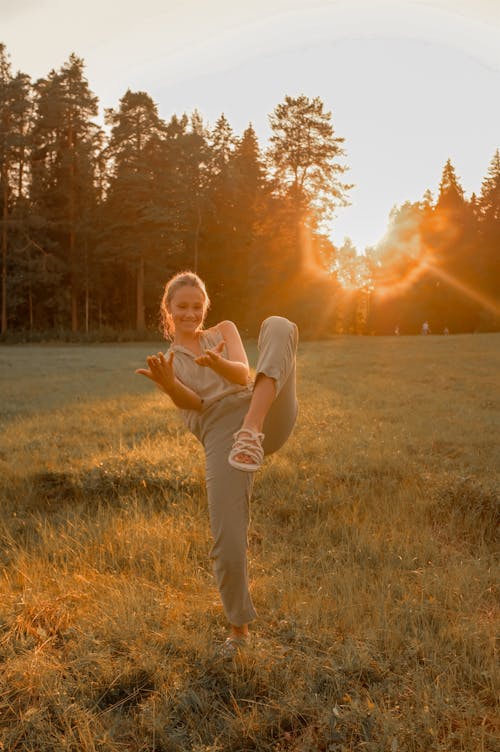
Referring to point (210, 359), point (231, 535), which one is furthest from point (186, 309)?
point (231, 535)

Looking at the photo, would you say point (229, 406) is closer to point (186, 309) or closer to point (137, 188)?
point (186, 309)

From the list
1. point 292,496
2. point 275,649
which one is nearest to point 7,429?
point 292,496

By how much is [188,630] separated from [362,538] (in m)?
1.73

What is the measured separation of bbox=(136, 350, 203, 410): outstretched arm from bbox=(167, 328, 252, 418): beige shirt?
0.08 meters

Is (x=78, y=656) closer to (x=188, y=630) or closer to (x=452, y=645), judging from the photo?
(x=188, y=630)

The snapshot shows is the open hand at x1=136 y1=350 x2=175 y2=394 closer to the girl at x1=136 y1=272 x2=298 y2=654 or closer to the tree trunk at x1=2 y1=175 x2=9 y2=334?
the girl at x1=136 y1=272 x2=298 y2=654

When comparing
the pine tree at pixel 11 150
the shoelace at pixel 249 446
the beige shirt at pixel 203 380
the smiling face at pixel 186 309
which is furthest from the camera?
the pine tree at pixel 11 150

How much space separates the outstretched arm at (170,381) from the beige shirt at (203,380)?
0.26 ft

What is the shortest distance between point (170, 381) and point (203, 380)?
39cm

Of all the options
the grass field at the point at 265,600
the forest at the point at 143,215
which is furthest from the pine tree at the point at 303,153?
the grass field at the point at 265,600

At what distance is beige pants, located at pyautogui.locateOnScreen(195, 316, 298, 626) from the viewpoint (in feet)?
9.72

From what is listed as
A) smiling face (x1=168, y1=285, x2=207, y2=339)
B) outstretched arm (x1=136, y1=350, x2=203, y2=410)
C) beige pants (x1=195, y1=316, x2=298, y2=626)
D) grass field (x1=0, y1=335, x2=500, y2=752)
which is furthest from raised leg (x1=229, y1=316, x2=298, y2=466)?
grass field (x1=0, y1=335, x2=500, y2=752)

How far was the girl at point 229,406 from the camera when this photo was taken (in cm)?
297

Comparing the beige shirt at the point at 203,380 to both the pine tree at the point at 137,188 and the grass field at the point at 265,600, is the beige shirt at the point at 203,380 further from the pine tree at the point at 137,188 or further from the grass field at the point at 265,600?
the pine tree at the point at 137,188
